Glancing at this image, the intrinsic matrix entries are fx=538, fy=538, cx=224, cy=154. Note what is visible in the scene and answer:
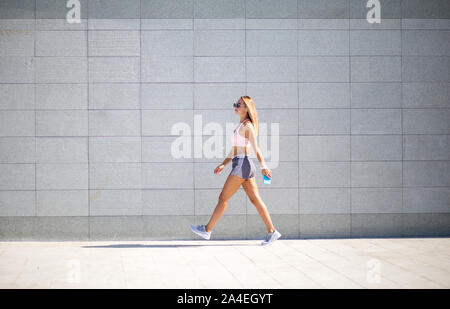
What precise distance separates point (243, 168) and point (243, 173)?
0.23 ft

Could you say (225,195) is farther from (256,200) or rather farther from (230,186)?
(256,200)

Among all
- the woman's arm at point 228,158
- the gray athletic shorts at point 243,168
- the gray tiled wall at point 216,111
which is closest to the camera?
the gray athletic shorts at point 243,168

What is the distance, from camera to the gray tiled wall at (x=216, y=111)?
809cm

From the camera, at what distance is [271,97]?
→ 8.26m

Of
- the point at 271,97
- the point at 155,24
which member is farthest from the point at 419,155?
the point at 155,24

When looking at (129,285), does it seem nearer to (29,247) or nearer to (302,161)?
(29,247)

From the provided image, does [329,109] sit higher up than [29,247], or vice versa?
[329,109]

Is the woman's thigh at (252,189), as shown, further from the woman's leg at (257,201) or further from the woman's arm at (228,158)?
the woman's arm at (228,158)

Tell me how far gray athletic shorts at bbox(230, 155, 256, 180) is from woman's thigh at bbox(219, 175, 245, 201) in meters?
0.07

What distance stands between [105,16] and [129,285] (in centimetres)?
455

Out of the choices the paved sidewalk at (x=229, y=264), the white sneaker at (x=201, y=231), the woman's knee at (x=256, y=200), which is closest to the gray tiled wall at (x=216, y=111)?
the paved sidewalk at (x=229, y=264)

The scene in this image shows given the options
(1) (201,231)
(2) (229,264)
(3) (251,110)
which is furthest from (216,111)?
(2) (229,264)

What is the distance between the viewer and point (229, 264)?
20.4ft
